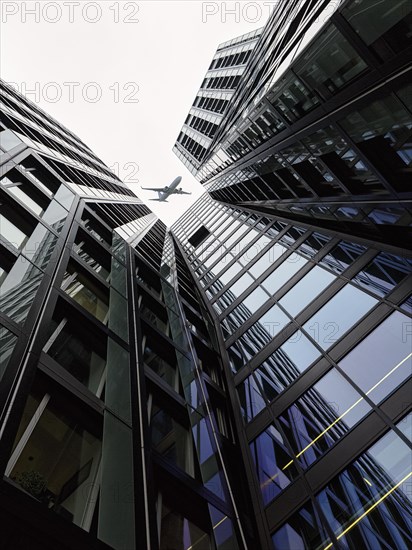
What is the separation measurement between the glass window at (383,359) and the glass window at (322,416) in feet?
1.33

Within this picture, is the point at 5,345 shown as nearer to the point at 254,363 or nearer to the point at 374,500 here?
the point at 374,500

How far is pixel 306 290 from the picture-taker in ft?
54.8

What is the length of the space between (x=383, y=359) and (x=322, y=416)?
2423mm

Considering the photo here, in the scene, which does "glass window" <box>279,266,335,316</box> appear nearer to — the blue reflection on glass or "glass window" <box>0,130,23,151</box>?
the blue reflection on glass

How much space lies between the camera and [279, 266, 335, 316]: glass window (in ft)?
52.8

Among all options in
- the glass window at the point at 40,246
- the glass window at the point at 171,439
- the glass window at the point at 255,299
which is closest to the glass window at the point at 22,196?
the glass window at the point at 40,246

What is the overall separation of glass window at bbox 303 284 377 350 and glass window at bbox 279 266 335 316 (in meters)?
1.09

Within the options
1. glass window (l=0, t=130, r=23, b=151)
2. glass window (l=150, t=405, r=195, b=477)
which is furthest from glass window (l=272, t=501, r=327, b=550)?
→ glass window (l=0, t=130, r=23, b=151)

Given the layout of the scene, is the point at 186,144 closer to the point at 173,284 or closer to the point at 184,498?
the point at 173,284

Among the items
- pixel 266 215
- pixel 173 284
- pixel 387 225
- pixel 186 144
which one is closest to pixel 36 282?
pixel 387 225

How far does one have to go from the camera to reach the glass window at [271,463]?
37.7 ft

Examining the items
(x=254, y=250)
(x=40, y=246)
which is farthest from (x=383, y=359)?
(x=254, y=250)

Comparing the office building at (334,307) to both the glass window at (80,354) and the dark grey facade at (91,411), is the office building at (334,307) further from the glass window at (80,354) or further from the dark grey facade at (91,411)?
the glass window at (80,354)

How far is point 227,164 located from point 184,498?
99.9ft
